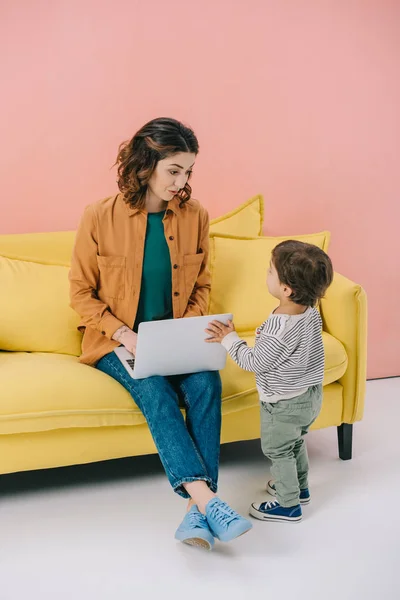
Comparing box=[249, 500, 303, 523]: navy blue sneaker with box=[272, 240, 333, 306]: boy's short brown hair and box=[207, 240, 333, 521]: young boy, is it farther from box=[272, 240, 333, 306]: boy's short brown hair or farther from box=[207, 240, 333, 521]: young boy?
box=[272, 240, 333, 306]: boy's short brown hair

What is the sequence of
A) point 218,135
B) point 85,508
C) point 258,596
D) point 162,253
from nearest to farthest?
point 258,596 < point 85,508 < point 162,253 < point 218,135

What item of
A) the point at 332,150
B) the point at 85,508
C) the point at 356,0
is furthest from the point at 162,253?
the point at 356,0

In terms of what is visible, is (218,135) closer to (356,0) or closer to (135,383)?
(356,0)

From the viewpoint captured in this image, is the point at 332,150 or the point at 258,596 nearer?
the point at 258,596

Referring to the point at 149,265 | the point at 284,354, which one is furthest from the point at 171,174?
the point at 284,354

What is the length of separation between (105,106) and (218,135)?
0.50 m

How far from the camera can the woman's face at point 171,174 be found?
6.96 ft

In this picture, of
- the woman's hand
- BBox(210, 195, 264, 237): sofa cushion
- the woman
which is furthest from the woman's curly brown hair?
BBox(210, 195, 264, 237): sofa cushion

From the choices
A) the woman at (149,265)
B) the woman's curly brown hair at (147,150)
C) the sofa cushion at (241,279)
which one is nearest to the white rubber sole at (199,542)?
the woman at (149,265)

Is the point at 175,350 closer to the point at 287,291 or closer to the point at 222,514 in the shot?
the point at 287,291

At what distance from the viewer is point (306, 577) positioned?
5.74ft

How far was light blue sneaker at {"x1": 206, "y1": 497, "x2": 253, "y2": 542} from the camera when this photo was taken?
1.75m

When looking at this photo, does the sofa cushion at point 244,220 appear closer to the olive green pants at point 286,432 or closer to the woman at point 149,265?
the woman at point 149,265

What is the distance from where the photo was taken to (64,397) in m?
2.02
